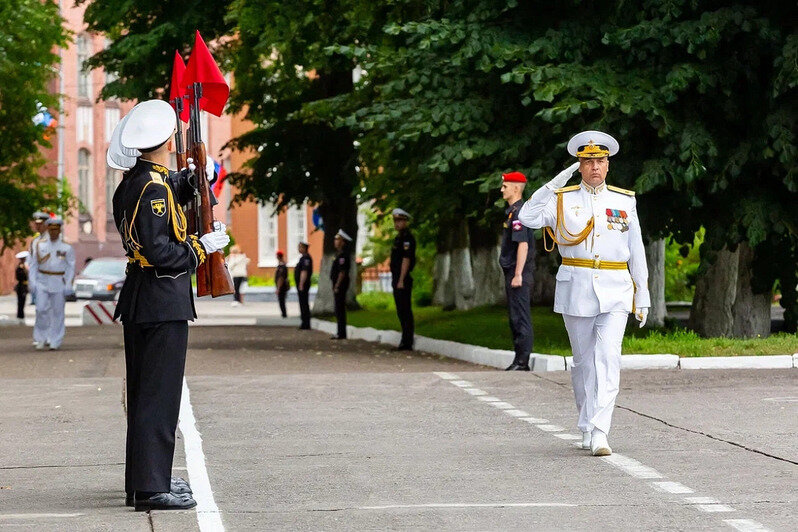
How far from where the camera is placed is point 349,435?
37.1 feet

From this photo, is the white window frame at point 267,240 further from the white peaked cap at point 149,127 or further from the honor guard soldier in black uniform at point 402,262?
the white peaked cap at point 149,127

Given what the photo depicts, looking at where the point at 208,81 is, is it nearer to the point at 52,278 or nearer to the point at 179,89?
the point at 179,89

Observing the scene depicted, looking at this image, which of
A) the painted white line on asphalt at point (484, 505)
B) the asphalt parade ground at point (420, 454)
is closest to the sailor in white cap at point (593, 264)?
the asphalt parade ground at point (420, 454)

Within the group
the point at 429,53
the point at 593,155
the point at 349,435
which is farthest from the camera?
the point at 429,53

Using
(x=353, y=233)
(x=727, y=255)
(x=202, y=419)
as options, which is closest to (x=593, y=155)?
(x=202, y=419)

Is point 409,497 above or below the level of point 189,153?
below

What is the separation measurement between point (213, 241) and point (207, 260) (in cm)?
10

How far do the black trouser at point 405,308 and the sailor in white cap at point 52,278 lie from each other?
503 centimetres

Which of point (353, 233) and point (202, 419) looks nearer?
point (202, 419)

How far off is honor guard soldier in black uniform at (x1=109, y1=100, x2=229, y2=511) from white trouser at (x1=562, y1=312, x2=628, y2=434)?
119 inches

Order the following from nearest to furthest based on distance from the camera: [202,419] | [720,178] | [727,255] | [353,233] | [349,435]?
[349,435] → [202,419] → [720,178] → [727,255] → [353,233]

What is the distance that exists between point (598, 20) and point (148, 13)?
1542 centimetres

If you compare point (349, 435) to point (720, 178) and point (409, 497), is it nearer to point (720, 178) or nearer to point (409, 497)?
point (409, 497)

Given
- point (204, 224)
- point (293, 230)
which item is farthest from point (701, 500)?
point (293, 230)
